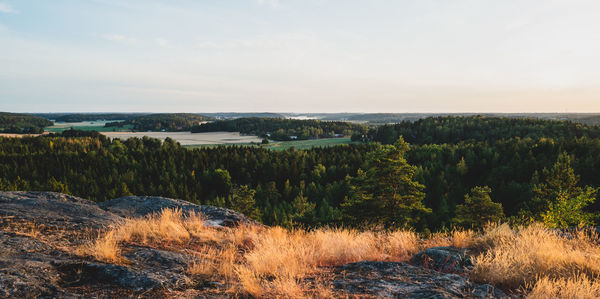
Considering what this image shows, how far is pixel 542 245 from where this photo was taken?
6.97 m

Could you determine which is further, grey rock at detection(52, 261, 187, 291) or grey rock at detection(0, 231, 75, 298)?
grey rock at detection(52, 261, 187, 291)

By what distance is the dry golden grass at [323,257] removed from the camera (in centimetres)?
528

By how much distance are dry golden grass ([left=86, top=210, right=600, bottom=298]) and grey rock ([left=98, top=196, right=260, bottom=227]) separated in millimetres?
2662

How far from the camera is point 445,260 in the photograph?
7.19 m

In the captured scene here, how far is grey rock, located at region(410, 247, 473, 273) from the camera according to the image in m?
6.89

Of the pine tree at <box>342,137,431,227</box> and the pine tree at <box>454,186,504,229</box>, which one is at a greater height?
the pine tree at <box>342,137,431,227</box>

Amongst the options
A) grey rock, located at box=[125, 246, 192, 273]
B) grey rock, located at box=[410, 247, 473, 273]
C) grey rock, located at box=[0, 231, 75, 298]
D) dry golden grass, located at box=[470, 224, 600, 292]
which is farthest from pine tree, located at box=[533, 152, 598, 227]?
grey rock, located at box=[0, 231, 75, 298]

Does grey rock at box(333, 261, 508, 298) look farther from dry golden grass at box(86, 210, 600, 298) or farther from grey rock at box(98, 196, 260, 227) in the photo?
grey rock at box(98, 196, 260, 227)

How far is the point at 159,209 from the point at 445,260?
1150 cm

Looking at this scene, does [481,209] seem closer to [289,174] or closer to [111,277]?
[111,277]

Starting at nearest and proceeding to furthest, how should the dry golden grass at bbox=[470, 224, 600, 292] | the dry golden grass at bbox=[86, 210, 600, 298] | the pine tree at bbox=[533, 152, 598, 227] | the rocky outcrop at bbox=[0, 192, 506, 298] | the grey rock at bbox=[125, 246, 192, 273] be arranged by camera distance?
1. the rocky outcrop at bbox=[0, 192, 506, 298]
2. the dry golden grass at bbox=[86, 210, 600, 298]
3. the dry golden grass at bbox=[470, 224, 600, 292]
4. the grey rock at bbox=[125, 246, 192, 273]
5. the pine tree at bbox=[533, 152, 598, 227]

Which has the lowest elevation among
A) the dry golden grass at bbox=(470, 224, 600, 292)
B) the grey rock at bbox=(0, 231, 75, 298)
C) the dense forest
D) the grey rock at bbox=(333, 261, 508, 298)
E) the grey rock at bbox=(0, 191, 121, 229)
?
the dense forest

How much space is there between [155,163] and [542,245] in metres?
130

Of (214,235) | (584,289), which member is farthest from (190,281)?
(584,289)
